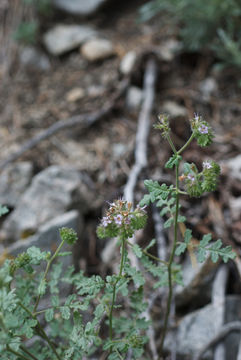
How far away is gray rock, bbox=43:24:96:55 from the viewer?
4.41 meters

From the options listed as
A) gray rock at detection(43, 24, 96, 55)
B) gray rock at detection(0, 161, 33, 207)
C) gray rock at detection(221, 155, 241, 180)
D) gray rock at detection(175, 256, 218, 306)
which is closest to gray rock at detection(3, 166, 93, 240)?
gray rock at detection(0, 161, 33, 207)

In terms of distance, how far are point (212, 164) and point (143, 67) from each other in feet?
9.23

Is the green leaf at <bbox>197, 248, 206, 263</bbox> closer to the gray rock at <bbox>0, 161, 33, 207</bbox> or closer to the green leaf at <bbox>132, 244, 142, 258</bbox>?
the green leaf at <bbox>132, 244, 142, 258</bbox>

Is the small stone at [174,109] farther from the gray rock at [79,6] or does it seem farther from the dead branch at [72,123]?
the gray rock at [79,6]

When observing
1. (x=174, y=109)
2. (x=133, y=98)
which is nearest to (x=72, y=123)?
(x=133, y=98)

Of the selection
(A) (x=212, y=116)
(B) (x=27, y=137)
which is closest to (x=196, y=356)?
(A) (x=212, y=116)

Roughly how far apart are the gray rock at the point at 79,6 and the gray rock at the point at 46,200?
2.57 m

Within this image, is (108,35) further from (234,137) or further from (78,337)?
(78,337)

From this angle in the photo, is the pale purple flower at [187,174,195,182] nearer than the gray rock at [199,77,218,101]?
Yes

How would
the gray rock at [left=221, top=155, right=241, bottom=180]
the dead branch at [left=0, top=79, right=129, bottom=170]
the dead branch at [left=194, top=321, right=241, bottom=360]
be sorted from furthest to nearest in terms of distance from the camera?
the dead branch at [left=0, top=79, right=129, bottom=170]
the gray rock at [left=221, top=155, right=241, bottom=180]
the dead branch at [left=194, top=321, right=241, bottom=360]

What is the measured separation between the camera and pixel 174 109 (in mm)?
3582

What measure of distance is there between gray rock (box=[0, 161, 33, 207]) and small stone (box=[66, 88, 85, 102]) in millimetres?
1024

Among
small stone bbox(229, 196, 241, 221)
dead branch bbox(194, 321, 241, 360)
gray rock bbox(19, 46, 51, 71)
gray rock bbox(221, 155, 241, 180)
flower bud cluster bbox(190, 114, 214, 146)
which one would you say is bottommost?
dead branch bbox(194, 321, 241, 360)

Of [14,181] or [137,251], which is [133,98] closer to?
[14,181]
